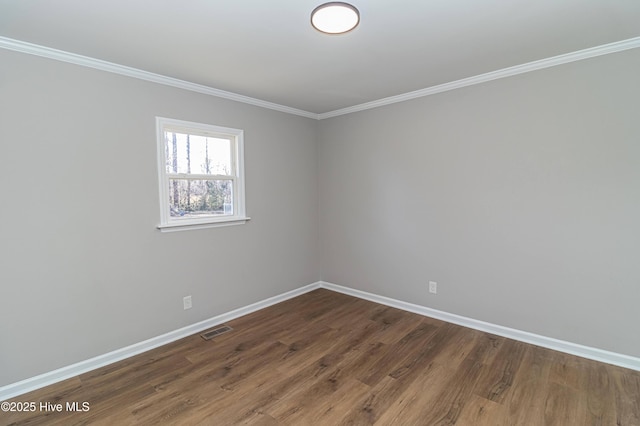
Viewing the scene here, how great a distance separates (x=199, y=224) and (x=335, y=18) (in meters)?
2.28

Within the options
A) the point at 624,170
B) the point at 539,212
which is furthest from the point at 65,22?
the point at 624,170

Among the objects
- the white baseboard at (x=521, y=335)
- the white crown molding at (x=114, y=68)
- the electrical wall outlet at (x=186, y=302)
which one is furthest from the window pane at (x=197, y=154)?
the white baseboard at (x=521, y=335)

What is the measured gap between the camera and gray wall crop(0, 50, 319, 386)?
7.22 feet

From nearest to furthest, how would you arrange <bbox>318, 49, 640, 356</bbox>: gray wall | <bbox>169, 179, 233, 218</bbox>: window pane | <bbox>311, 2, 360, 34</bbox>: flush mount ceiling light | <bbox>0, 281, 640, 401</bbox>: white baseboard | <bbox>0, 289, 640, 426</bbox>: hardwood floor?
<bbox>311, 2, 360, 34</bbox>: flush mount ceiling light
<bbox>0, 289, 640, 426</bbox>: hardwood floor
<bbox>0, 281, 640, 401</bbox>: white baseboard
<bbox>318, 49, 640, 356</bbox>: gray wall
<bbox>169, 179, 233, 218</bbox>: window pane

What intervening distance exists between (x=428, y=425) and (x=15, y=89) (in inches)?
142

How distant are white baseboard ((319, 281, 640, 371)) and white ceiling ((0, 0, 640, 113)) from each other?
2.46m

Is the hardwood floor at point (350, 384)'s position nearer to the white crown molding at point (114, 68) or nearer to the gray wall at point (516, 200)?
the gray wall at point (516, 200)

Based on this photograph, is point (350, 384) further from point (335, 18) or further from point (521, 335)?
point (335, 18)

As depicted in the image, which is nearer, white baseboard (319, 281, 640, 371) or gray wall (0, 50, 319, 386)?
gray wall (0, 50, 319, 386)

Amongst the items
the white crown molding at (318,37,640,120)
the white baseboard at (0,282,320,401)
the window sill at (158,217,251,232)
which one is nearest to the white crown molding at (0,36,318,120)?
the window sill at (158,217,251,232)

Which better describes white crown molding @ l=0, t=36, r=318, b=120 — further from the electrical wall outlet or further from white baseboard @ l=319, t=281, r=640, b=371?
white baseboard @ l=319, t=281, r=640, b=371

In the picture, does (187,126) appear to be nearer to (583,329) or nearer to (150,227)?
(150,227)

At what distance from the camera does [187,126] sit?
9.97ft

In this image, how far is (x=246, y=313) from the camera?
11.8 ft
